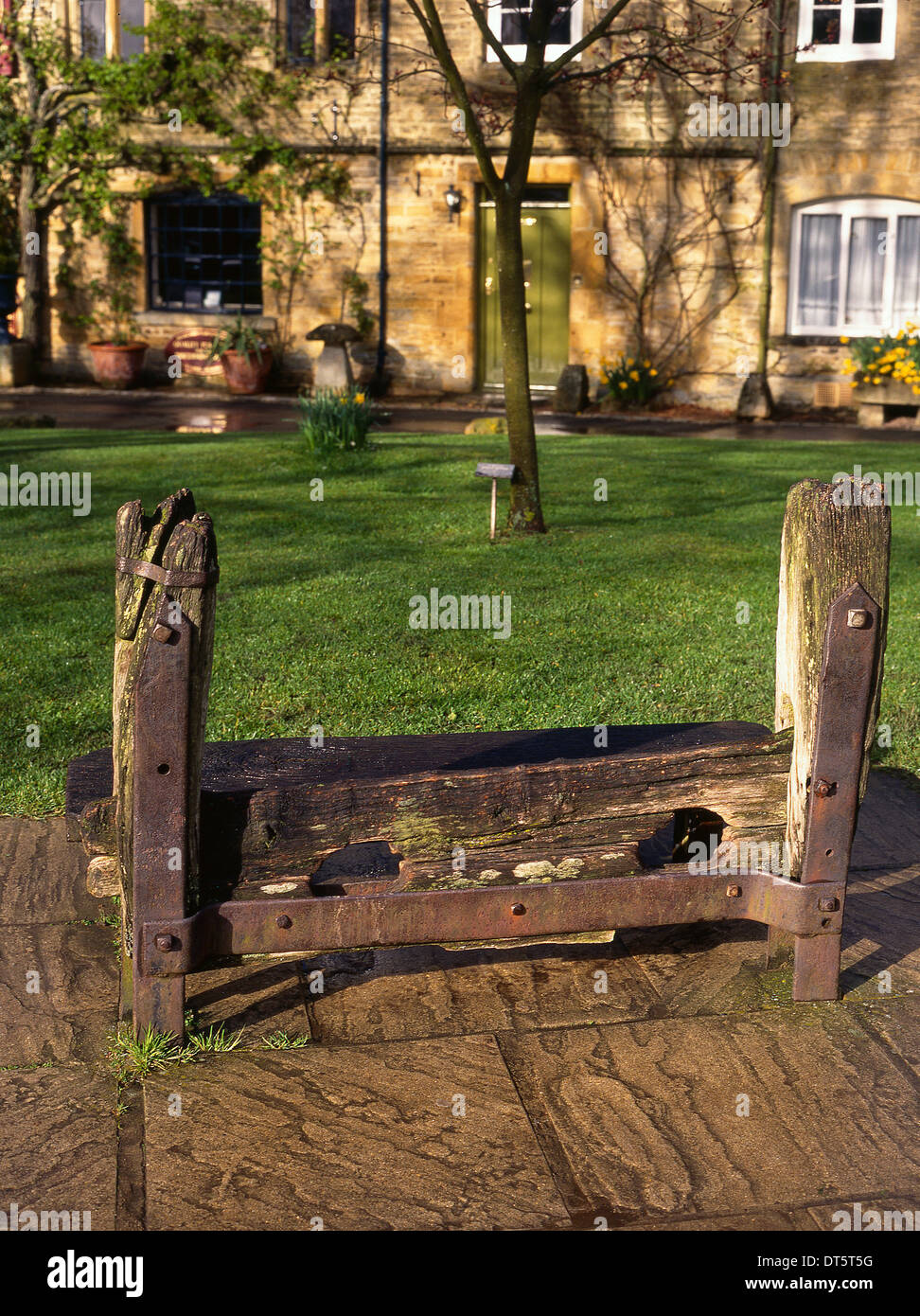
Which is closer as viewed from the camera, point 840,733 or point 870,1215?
point 870,1215

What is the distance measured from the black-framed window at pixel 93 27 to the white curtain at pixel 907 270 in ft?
35.1

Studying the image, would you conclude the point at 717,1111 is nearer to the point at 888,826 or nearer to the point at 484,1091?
the point at 484,1091

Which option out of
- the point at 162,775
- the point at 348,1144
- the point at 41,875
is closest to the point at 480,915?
the point at 348,1144

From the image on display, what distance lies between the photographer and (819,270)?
18469mm

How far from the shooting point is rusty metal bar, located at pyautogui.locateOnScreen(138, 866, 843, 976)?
132 inches

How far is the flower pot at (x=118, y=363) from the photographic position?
63.9 feet

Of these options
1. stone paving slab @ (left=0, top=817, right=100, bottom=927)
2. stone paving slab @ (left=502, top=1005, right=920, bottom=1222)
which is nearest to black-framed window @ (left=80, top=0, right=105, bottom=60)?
stone paving slab @ (left=0, top=817, right=100, bottom=927)

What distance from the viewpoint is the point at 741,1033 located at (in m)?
3.54

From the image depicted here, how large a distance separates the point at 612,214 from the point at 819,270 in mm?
2675

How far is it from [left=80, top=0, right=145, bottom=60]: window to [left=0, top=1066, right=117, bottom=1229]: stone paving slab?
18707mm

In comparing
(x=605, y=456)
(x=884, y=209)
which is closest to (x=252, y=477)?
(x=605, y=456)

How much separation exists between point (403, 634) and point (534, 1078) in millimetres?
4124

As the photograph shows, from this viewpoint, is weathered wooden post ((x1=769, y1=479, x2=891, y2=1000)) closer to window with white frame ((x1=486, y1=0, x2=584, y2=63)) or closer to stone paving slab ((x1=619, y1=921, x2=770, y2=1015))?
stone paving slab ((x1=619, y1=921, x2=770, y2=1015))

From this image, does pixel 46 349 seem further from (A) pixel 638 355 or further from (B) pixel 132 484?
(B) pixel 132 484
